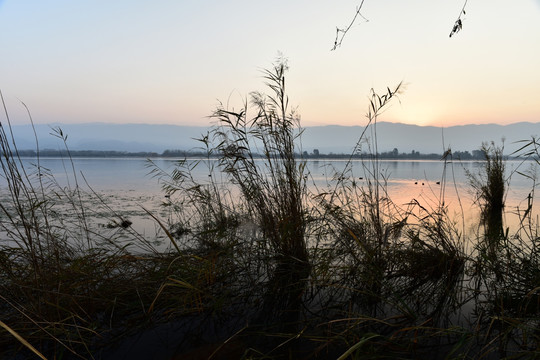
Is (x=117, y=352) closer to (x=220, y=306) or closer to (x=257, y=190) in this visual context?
(x=220, y=306)

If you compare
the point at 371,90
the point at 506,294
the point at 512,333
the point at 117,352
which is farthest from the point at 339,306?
the point at 371,90

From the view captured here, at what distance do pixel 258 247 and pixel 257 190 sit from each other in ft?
1.75

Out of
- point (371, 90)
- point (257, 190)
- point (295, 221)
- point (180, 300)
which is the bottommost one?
point (180, 300)

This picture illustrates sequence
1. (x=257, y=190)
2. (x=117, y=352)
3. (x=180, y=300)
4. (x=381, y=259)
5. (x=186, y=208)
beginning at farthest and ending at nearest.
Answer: (x=186, y=208) → (x=257, y=190) → (x=381, y=259) → (x=180, y=300) → (x=117, y=352)

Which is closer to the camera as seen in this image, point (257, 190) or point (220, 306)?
point (220, 306)

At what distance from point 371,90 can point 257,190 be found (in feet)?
4.81

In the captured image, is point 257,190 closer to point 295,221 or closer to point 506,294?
point 295,221

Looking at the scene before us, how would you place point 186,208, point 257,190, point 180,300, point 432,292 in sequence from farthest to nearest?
point 186,208, point 257,190, point 432,292, point 180,300

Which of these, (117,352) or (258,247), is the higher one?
(258,247)

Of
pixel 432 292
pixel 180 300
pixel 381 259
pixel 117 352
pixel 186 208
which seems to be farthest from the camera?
pixel 186 208

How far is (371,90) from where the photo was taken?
324 cm

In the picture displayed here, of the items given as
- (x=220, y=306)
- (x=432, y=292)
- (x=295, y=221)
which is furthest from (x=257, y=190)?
(x=432, y=292)

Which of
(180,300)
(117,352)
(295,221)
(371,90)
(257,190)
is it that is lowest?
(117,352)

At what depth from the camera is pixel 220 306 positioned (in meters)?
2.36
